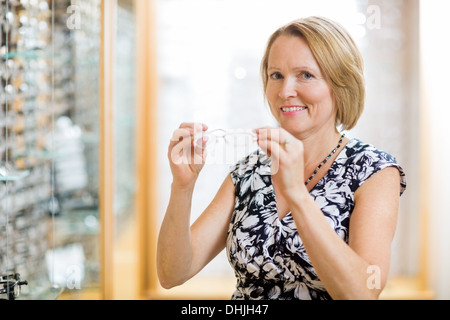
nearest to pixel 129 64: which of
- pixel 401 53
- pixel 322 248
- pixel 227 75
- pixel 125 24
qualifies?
pixel 125 24

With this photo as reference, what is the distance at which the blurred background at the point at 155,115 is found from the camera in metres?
1.28

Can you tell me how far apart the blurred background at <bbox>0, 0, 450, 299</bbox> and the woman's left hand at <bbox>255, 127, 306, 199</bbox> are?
733 mm

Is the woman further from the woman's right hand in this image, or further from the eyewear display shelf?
the eyewear display shelf

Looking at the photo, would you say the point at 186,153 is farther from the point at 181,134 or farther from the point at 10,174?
the point at 10,174

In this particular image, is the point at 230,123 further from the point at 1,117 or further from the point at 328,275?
the point at 328,275

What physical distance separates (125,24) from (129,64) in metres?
0.17

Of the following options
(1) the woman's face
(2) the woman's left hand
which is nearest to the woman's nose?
(1) the woman's face

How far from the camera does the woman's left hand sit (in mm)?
633

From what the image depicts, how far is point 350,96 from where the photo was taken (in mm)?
818

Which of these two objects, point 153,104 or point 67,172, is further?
point 153,104

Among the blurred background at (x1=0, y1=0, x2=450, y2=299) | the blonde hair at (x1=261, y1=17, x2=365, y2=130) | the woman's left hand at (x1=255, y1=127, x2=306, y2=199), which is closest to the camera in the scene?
the woman's left hand at (x1=255, y1=127, x2=306, y2=199)

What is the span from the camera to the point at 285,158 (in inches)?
24.9

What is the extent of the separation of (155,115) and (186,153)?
124 centimetres

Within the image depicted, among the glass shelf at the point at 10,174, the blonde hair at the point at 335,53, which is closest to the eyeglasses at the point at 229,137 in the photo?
the blonde hair at the point at 335,53
